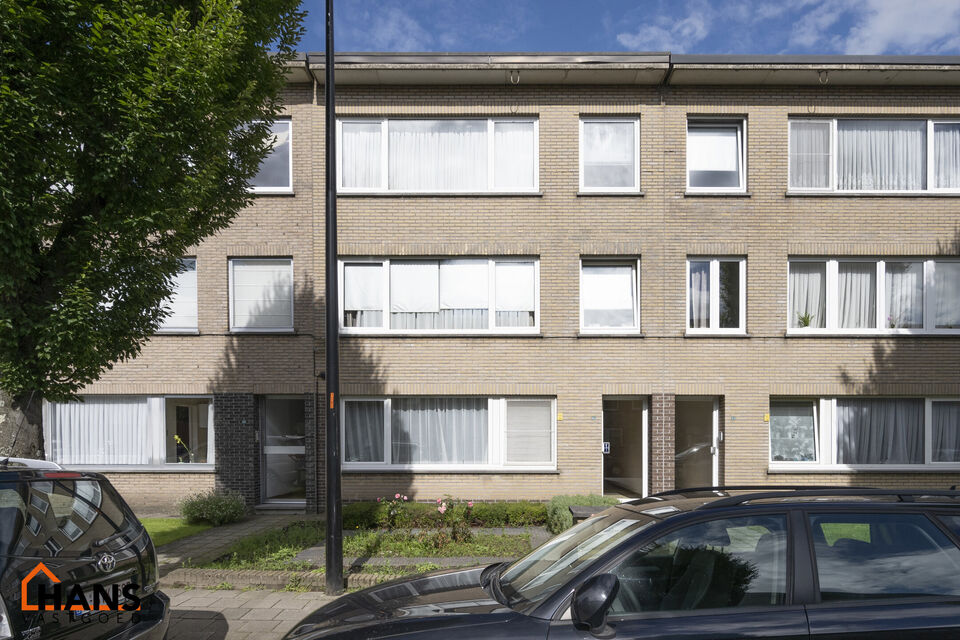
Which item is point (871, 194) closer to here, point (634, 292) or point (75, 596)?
point (634, 292)

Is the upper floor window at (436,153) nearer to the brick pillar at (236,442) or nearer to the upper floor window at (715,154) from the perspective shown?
the upper floor window at (715,154)

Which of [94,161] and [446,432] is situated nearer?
[94,161]

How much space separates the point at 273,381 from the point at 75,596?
25.1 ft

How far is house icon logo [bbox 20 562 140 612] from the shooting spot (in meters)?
3.02

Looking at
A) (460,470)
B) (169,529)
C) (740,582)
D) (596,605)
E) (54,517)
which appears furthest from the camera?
(460,470)

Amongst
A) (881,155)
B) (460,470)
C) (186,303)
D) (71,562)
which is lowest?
(460,470)

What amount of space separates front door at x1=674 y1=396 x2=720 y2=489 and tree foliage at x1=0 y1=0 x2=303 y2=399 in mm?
9697

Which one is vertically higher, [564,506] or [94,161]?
[94,161]

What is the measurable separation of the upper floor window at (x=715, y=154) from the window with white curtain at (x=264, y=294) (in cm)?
867

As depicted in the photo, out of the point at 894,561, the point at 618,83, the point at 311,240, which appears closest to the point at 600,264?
the point at 618,83

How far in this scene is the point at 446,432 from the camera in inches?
426

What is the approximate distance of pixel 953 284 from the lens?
1077 centimetres

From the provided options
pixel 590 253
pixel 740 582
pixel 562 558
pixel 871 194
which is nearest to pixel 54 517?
pixel 562 558

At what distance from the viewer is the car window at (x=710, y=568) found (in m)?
2.72
